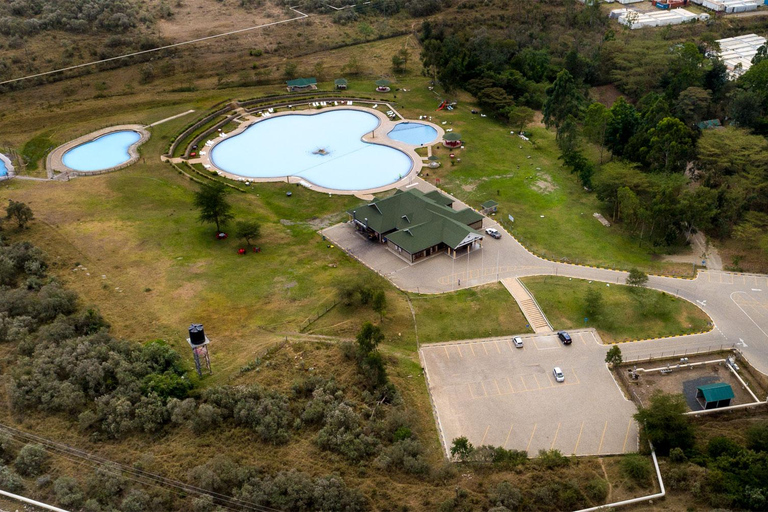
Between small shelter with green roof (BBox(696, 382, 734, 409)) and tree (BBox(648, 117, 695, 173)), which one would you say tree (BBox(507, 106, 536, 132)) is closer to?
tree (BBox(648, 117, 695, 173))

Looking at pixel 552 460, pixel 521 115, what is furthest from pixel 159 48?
pixel 552 460

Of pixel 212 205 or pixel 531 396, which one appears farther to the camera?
pixel 212 205

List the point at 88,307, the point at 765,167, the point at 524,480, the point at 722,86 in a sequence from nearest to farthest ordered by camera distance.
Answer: the point at 524,480 < the point at 88,307 < the point at 765,167 < the point at 722,86

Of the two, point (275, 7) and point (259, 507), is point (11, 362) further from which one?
point (275, 7)

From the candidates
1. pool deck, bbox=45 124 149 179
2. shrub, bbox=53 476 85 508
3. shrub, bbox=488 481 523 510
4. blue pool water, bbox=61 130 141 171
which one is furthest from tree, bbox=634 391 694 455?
blue pool water, bbox=61 130 141 171

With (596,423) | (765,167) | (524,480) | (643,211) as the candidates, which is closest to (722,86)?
(765,167)

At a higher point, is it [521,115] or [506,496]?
[521,115]

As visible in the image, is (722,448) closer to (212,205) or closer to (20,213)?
(212,205)
